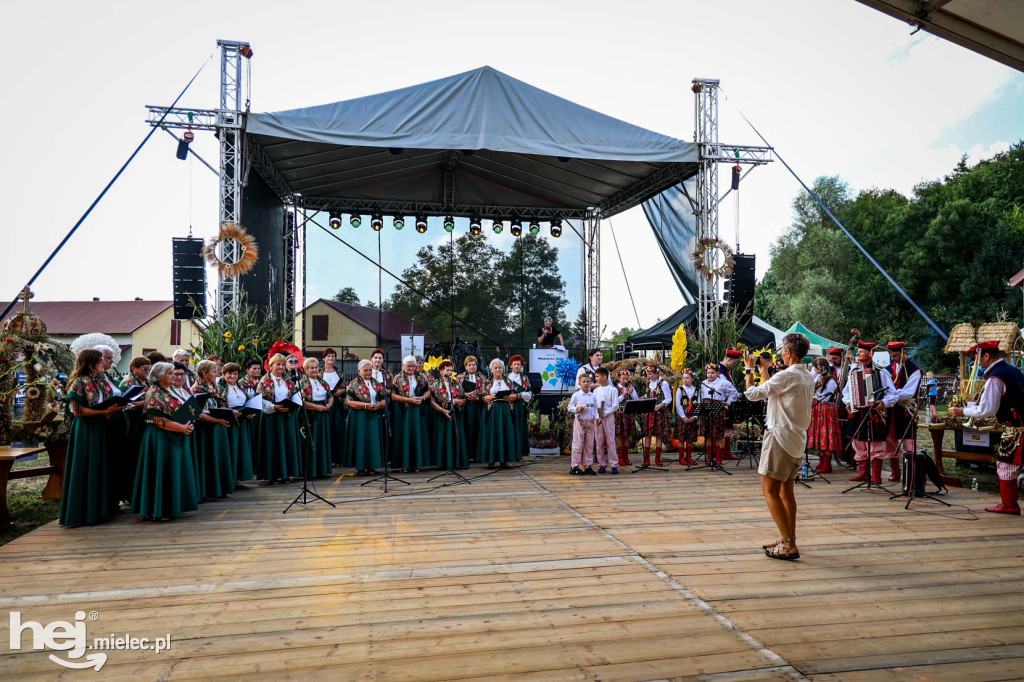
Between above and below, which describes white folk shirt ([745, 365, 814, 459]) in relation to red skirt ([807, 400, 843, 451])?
above

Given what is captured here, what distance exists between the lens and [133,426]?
259 inches

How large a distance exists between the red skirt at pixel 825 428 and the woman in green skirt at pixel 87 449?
8.76 m

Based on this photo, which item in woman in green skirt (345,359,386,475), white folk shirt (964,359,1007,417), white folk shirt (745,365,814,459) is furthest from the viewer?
woman in green skirt (345,359,386,475)

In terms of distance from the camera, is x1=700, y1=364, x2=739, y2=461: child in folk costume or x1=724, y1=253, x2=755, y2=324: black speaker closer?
x1=700, y1=364, x2=739, y2=461: child in folk costume

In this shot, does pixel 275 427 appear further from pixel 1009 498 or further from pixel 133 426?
pixel 1009 498

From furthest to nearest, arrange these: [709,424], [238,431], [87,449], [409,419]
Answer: [709,424] → [409,419] → [238,431] → [87,449]

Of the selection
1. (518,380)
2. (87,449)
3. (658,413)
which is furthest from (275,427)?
(658,413)

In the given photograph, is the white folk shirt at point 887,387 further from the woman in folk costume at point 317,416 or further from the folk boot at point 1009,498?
the woman in folk costume at point 317,416

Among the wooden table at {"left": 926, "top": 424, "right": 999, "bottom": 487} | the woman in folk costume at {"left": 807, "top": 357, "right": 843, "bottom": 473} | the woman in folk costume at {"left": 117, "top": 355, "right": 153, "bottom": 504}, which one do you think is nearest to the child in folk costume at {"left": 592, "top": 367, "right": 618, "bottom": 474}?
the woman in folk costume at {"left": 807, "top": 357, "right": 843, "bottom": 473}

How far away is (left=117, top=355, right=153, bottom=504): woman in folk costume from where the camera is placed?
256 inches

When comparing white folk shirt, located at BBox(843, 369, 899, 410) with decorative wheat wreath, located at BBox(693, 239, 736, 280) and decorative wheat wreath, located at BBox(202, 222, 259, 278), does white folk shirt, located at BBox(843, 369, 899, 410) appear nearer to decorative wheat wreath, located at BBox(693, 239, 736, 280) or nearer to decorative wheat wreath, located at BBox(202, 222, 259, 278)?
decorative wheat wreath, located at BBox(693, 239, 736, 280)

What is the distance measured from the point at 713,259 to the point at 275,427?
9097 millimetres

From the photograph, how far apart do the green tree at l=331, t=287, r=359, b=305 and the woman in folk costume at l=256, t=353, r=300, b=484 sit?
29.5 ft

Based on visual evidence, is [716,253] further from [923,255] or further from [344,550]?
[923,255]
